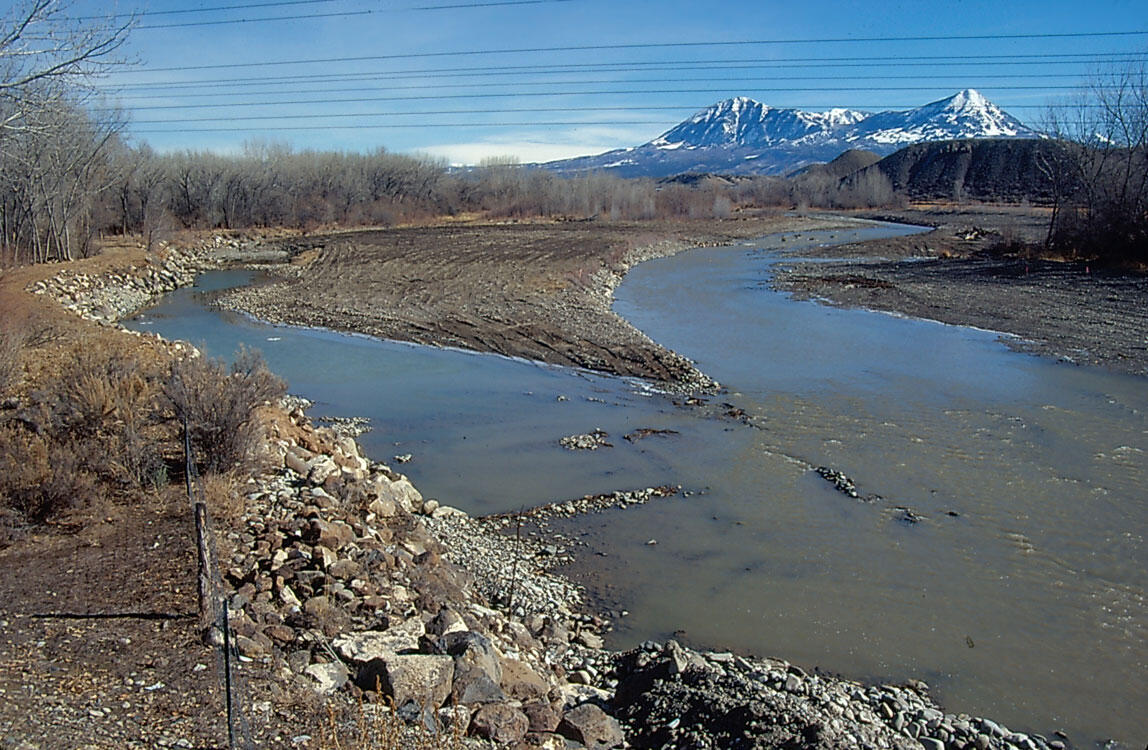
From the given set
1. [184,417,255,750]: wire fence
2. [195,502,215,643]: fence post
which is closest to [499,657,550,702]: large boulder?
[184,417,255,750]: wire fence

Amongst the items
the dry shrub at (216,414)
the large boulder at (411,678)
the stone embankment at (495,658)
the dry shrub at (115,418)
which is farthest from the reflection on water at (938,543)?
the dry shrub at (115,418)

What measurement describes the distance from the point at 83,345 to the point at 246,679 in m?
11.9

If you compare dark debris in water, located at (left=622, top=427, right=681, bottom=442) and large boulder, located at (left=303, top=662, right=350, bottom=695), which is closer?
large boulder, located at (left=303, top=662, right=350, bottom=695)

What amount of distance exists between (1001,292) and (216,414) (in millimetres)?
29613

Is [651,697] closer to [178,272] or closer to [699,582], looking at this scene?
[699,582]

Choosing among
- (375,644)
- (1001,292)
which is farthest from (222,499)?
(1001,292)

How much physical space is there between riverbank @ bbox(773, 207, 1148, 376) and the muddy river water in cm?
282

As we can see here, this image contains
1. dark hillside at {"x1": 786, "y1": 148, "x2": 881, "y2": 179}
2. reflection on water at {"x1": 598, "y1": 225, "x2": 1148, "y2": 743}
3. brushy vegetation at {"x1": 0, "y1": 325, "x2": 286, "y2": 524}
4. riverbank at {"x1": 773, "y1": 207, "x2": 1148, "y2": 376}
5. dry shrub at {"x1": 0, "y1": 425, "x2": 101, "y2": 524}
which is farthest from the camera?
dark hillside at {"x1": 786, "y1": 148, "x2": 881, "y2": 179}

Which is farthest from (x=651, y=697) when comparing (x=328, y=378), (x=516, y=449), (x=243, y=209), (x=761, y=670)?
(x=243, y=209)

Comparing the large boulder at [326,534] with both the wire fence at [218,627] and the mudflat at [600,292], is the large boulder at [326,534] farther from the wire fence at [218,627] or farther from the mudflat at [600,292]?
the mudflat at [600,292]

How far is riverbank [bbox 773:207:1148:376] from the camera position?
22.0m

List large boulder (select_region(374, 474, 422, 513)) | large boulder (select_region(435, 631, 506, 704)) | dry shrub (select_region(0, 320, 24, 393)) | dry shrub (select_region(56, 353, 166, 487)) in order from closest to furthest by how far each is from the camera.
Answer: large boulder (select_region(435, 631, 506, 704)), dry shrub (select_region(56, 353, 166, 487)), large boulder (select_region(374, 474, 422, 513)), dry shrub (select_region(0, 320, 24, 393))

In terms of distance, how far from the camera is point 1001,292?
30844 millimetres

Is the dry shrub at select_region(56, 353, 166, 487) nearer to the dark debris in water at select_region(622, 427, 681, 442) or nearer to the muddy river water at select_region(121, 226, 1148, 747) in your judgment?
the muddy river water at select_region(121, 226, 1148, 747)
